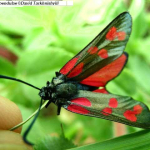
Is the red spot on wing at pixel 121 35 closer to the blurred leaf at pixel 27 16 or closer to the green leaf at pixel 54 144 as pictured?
the green leaf at pixel 54 144

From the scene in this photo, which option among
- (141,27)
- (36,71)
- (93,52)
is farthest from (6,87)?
(141,27)

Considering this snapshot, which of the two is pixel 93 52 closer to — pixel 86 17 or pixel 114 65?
pixel 114 65

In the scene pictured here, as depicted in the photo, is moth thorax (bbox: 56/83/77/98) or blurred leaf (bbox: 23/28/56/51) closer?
moth thorax (bbox: 56/83/77/98)

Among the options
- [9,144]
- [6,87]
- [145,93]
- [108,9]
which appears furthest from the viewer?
[145,93]

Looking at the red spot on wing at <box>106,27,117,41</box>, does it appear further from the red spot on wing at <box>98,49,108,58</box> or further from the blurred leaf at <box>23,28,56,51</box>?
the blurred leaf at <box>23,28,56,51</box>

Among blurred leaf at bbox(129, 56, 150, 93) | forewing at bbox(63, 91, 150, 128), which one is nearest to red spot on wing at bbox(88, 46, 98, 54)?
forewing at bbox(63, 91, 150, 128)

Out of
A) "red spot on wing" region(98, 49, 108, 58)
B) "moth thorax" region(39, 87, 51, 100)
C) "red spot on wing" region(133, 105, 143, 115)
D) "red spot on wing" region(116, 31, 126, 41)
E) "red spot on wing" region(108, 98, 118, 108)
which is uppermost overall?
"red spot on wing" region(116, 31, 126, 41)

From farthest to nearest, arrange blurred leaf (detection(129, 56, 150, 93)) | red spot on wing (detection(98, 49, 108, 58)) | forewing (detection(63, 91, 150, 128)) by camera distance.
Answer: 1. blurred leaf (detection(129, 56, 150, 93))
2. red spot on wing (detection(98, 49, 108, 58))
3. forewing (detection(63, 91, 150, 128))

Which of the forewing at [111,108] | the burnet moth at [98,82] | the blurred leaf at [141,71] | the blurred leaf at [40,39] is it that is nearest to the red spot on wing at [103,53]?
the burnet moth at [98,82]
